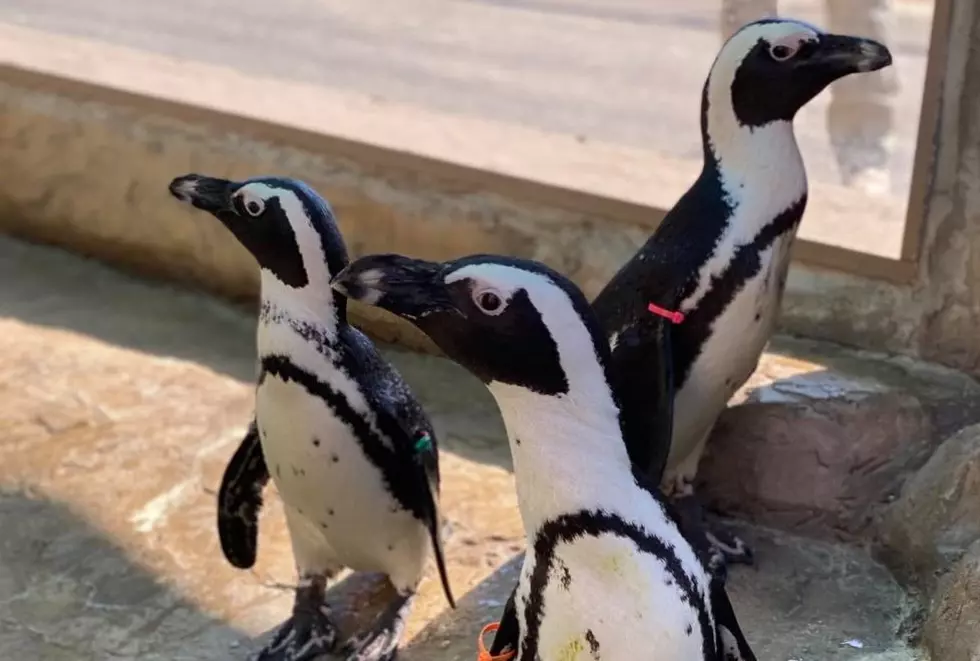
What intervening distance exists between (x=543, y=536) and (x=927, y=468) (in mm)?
614

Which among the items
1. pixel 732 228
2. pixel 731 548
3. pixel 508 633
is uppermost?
pixel 732 228

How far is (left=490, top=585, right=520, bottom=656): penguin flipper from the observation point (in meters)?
0.87

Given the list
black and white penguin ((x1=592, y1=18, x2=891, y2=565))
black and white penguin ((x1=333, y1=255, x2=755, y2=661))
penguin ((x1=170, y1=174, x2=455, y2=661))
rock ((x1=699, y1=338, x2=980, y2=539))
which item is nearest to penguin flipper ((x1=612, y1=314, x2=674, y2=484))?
black and white penguin ((x1=592, y1=18, x2=891, y2=565))

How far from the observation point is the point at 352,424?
1.06 metres

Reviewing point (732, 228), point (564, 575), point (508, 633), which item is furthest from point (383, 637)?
point (732, 228)

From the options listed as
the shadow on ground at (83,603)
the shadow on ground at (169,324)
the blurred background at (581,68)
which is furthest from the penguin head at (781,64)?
the shadow on ground at (83,603)

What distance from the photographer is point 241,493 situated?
3.90 ft

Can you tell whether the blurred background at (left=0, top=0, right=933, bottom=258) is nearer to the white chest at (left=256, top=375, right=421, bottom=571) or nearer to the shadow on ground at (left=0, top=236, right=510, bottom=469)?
the shadow on ground at (left=0, top=236, right=510, bottom=469)

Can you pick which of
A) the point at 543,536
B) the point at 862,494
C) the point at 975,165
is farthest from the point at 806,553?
the point at 543,536

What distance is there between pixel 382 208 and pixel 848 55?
0.86 meters

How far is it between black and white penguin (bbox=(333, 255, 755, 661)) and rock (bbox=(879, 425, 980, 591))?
0.47 meters

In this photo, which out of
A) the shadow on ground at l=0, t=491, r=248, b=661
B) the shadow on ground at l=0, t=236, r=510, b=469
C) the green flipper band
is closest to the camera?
the green flipper band

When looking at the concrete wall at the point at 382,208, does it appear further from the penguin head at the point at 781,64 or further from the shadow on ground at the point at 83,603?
the shadow on ground at the point at 83,603

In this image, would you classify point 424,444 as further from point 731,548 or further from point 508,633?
point 731,548
